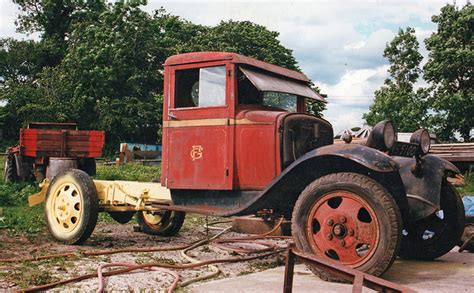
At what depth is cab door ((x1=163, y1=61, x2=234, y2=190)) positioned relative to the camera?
558 cm

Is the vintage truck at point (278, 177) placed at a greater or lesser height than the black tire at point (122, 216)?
greater

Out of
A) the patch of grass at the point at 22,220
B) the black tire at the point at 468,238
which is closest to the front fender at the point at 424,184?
the black tire at the point at 468,238

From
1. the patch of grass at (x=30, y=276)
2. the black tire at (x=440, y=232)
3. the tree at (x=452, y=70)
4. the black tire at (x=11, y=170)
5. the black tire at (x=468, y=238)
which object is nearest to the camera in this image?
the patch of grass at (x=30, y=276)

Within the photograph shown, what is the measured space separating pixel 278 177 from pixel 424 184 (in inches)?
60.4

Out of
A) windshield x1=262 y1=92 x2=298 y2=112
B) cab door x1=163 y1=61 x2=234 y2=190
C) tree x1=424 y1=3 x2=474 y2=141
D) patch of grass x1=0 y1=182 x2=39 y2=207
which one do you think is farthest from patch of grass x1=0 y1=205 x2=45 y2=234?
tree x1=424 y1=3 x2=474 y2=141

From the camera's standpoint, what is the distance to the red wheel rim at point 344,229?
14.7 feet

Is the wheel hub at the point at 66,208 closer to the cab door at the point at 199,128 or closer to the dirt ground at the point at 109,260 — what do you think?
the dirt ground at the point at 109,260

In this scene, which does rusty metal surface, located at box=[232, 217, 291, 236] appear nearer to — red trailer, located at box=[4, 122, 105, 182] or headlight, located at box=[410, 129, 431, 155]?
headlight, located at box=[410, 129, 431, 155]

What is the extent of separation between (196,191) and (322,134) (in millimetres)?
1534

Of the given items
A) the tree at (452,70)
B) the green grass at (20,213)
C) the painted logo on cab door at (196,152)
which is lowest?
the green grass at (20,213)

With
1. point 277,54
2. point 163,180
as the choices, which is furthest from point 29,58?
point 163,180

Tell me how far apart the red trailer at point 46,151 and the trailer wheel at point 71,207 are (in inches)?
282

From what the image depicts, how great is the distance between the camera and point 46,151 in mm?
14227

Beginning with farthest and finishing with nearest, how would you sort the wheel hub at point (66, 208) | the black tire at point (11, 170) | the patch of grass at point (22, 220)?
the black tire at point (11, 170) < the patch of grass at point (22, 220) < the wheel hub at point (66, 208)
